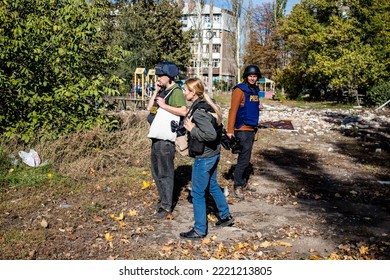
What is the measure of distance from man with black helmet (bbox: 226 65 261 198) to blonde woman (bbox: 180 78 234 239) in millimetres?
1807

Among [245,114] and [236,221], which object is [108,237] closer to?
[236,221]

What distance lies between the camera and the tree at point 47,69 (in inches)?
305

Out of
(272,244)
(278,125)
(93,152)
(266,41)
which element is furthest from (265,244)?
(266,41)

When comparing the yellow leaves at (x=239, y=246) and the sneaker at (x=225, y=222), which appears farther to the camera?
the sneaker at (x=225, y=222)

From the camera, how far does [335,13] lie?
38125mm

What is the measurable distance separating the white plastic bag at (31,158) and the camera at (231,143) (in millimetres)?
3658

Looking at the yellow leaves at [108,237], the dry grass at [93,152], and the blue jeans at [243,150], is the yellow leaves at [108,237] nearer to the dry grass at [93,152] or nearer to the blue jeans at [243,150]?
the dry grass at [93,152]

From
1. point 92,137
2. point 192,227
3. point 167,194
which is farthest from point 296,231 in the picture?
point 92,137

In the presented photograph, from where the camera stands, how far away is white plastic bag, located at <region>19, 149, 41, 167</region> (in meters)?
7.52

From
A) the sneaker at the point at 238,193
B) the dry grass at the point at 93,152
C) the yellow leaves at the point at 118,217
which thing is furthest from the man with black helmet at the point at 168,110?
the dry grass at the point at 93,152

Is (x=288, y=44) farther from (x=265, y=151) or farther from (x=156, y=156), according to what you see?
(x=156, y=156)

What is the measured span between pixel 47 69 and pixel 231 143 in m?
4.43

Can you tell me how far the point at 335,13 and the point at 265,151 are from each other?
31199 millimetres

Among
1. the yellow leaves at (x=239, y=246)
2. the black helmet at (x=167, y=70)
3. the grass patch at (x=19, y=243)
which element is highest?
the black helmet at (x=167, y=70)
